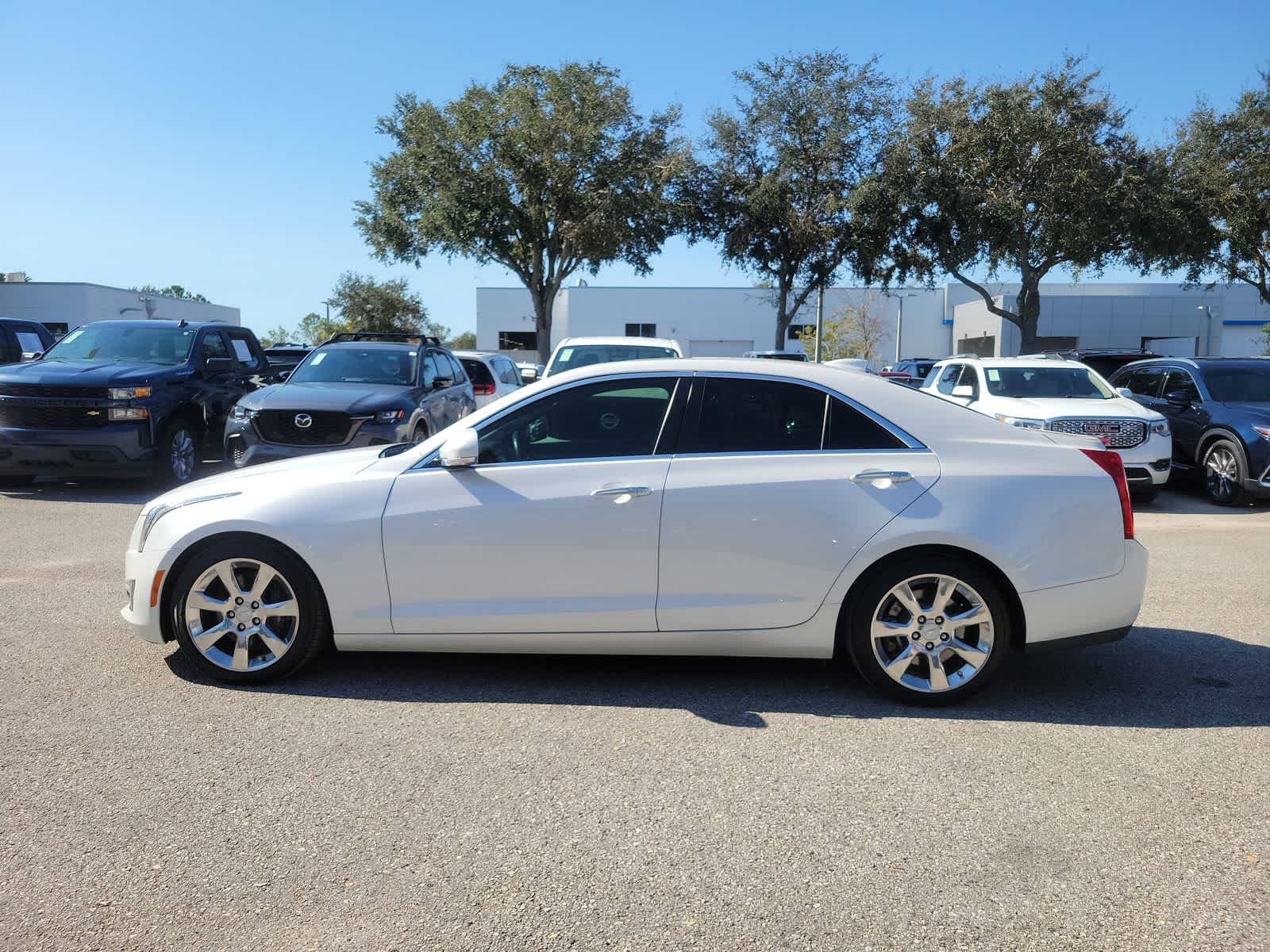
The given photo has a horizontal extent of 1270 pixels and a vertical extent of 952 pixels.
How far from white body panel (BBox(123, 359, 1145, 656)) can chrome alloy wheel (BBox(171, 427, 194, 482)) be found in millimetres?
7854

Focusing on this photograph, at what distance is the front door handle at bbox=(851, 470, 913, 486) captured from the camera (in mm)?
4727

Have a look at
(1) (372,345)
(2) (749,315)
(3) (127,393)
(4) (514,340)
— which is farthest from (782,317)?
(4) (514,340)

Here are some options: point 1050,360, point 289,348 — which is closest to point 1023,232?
point 1050,360

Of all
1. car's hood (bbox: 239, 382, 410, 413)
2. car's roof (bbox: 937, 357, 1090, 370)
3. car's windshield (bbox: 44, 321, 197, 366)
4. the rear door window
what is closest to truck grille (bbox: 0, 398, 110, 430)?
car's windshield (bbox: 44, 321, 197, 366)

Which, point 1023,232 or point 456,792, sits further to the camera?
point 1023,232

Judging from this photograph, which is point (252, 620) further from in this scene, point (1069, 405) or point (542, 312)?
point (542, 312)

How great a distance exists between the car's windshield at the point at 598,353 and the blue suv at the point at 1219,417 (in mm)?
6016

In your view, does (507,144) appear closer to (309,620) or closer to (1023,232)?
(1023,232)

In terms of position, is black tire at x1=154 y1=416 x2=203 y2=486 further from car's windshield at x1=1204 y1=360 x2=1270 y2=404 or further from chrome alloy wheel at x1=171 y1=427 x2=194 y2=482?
car's windshield at x1=1204 y1=360 x2=1270 y2=404

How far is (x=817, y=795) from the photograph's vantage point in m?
3.83

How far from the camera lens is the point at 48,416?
11.3 metres

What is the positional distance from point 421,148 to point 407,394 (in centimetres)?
2170

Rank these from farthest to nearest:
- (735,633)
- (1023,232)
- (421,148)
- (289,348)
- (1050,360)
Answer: (421,148), (1023,232), (289,348), (1050,360), (735,633)

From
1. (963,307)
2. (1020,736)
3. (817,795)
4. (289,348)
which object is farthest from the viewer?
(963,307)
